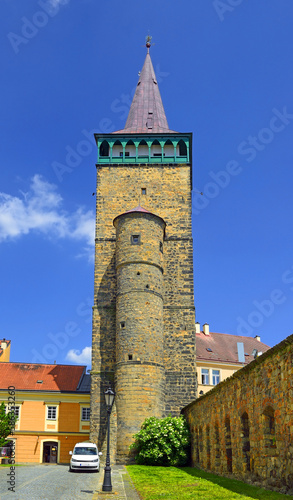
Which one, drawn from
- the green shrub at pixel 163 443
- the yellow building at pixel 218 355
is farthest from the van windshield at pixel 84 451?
the yellow building at pixel 218 355

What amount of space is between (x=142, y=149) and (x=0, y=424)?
21057mm

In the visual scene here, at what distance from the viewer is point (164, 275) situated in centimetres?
3381

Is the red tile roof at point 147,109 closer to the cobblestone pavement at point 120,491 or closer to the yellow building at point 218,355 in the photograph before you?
the yellow building at point 218,355

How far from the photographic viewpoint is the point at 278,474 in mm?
12039

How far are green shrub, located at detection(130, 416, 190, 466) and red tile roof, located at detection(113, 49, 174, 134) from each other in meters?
21.1

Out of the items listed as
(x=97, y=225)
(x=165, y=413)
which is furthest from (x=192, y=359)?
(x=97, y=225)

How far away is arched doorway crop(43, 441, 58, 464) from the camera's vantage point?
36250mm

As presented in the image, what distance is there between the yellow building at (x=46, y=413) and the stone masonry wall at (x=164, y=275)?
23.5 feet

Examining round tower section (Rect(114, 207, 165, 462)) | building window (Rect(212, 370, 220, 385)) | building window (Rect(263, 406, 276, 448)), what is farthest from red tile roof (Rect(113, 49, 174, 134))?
building window (Rect(263, 406, 276, 448))

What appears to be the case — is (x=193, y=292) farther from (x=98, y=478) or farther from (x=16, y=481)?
(x=16, y=481)

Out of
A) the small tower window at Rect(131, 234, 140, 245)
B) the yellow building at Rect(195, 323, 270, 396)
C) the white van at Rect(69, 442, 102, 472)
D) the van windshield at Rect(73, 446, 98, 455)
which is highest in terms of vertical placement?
the small tower window at Rect(131, 234, 140, 245)

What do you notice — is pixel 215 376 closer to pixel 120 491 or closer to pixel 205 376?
pixel 205 376

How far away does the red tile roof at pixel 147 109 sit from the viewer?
39.6m

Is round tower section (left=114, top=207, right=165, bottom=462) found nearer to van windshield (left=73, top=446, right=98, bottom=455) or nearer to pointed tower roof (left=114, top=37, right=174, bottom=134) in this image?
van windshield (left=73, top=446, right=98, bottom=455)
